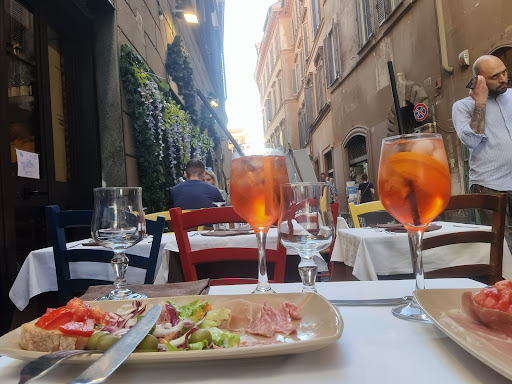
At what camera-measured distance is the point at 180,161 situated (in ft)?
18.3

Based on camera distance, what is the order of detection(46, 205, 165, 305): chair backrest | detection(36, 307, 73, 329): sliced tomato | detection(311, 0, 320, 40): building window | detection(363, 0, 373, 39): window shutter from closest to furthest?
1. detection(36, 307, 73, 329): sliced tomato
2. detection(46, 205, 165, 305): chair backrest
3. detection(363, 0, 373, 39): window shutter
4. detection(311, 0, 320, 40): building window

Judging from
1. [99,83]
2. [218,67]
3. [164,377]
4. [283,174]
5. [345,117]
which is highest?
[218,67]

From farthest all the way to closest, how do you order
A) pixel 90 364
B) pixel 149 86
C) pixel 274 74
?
pixel 274 74 < pixel 149 86 < pixel 90 364

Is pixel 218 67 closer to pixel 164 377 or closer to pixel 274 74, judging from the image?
pixel 274 74

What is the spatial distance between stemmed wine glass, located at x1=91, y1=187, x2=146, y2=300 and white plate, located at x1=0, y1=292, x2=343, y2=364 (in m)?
0.34

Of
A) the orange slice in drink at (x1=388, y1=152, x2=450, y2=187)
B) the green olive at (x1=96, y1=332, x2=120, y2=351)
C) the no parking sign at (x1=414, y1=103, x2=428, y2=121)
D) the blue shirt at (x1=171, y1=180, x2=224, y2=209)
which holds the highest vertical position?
the no parking sign at (x1=414, y1=103, x2=428, y2=121)

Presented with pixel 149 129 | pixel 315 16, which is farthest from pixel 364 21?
pixel 149 129

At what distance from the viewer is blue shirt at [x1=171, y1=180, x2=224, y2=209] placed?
3893 mm

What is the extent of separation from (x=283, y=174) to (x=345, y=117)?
1190cm

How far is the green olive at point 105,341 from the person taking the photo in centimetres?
46

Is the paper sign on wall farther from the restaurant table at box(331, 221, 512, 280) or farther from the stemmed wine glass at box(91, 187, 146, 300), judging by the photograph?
the restaurant table at box(331, 221, 512, 280)

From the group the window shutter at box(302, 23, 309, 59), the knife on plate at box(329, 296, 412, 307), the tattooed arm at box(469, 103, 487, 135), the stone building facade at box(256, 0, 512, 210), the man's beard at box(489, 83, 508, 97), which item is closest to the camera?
the knife on plate at box(329, 296, 412, 307)

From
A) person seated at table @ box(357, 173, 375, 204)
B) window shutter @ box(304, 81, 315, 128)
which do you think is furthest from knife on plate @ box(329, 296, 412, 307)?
window shutter @ box(304, 81, 315, 128)

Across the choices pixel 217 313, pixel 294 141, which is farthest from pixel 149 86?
pixel 294 141
